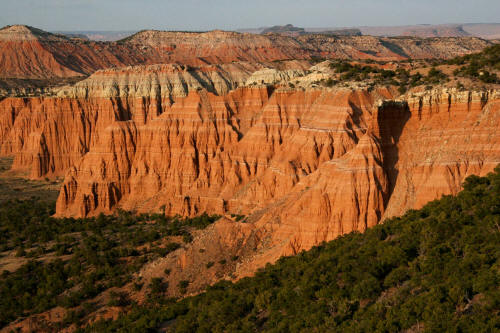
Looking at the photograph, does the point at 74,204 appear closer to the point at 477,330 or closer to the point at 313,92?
the point at 313,92

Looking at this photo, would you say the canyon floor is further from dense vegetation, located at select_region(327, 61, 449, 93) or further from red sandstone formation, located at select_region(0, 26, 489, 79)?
red sandstone formation, located at select_region(0, 26, 489, 79)

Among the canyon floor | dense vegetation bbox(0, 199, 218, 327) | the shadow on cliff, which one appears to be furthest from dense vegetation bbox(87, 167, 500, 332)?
dense vegetation bbox(0, 199, 218, 327)

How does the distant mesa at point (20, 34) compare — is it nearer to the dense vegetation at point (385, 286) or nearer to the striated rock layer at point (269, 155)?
the striated rock layer at point (269, 155)

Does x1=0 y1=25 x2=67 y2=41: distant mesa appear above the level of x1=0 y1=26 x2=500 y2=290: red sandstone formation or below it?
above

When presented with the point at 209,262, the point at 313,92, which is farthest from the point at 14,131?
the point at 209,262

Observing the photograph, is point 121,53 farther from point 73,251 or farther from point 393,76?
point 393,76

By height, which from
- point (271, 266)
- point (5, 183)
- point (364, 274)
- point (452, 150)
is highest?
point (452, 150)
